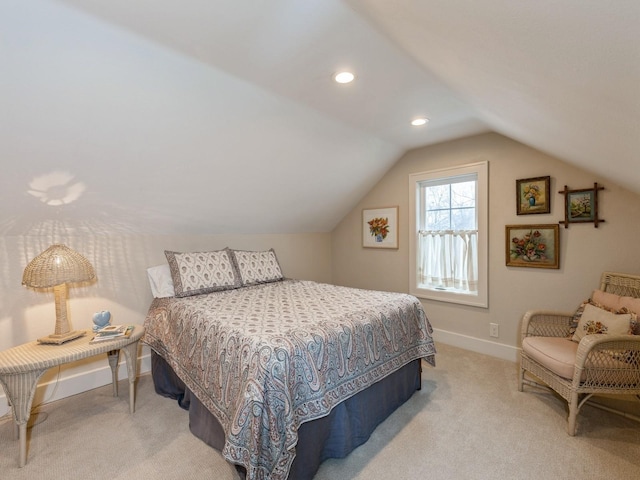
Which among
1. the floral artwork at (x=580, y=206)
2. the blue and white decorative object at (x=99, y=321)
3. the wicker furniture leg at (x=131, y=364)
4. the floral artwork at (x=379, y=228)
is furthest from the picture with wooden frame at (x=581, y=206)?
the blue and white decorative object at (x=99, y=321)

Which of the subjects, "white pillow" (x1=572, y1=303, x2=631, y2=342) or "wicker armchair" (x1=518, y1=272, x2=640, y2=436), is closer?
"wicker armchair" (x1=518, y1=272, x2=640, y2=436)

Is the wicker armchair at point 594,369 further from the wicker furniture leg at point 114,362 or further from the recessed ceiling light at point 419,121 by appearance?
the wicker furniture leg at point 114,362

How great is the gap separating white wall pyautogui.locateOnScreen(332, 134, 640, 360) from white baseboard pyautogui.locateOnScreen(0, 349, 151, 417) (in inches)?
120

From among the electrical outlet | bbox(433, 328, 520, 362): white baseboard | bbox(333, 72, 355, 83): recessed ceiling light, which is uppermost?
bbox(333, 72, 355, 83): recessed ceiling light

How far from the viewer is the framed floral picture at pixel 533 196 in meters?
2.78

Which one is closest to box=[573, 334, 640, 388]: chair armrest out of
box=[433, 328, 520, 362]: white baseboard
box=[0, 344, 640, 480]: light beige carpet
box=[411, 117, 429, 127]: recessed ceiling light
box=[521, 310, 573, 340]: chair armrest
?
box=[0, 344, 640, 480]: light beige carpet

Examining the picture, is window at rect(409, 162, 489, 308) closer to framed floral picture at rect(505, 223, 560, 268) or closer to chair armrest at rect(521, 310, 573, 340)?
framed floral picture at rect(505, 223, 560, 268)

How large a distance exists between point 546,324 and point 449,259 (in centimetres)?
114

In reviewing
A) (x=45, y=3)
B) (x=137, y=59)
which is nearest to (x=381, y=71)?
(x=137, y=59)

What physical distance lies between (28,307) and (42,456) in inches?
42.0

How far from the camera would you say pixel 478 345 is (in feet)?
10.6

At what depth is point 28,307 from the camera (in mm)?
2311

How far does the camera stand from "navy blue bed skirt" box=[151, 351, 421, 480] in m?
1.57

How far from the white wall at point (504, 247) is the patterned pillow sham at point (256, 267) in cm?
149
